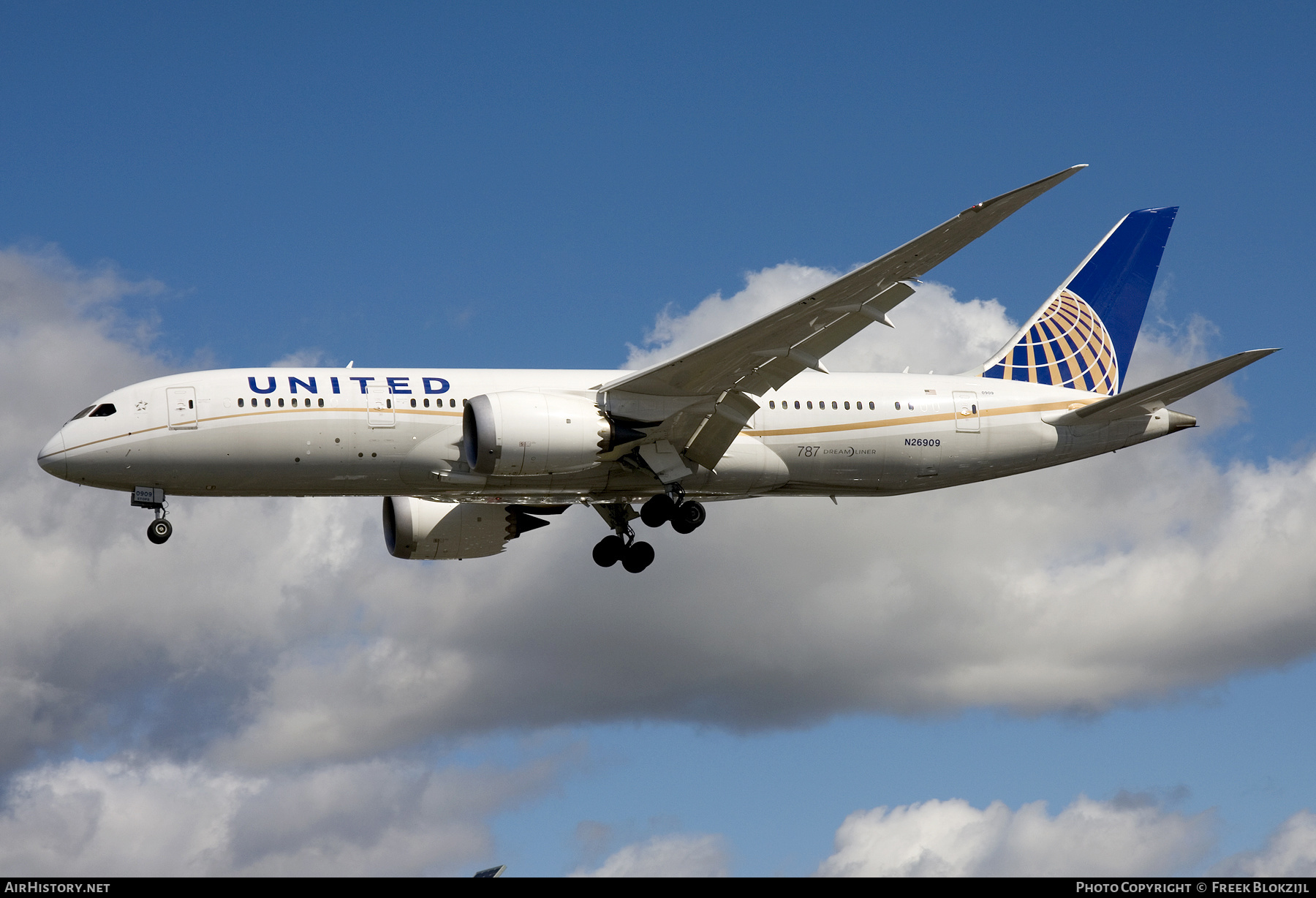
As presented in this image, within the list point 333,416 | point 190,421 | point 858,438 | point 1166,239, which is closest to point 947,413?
point 858,438

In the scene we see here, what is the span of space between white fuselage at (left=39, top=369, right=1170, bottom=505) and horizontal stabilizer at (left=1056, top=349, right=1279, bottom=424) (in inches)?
16.3

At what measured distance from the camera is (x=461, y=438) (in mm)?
33750

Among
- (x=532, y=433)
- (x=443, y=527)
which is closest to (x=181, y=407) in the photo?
(x=532, y=433)

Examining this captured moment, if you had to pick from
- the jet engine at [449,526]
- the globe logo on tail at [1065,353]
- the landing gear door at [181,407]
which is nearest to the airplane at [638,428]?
the landing gear door at [181,407]

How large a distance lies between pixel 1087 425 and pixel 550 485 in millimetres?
14512

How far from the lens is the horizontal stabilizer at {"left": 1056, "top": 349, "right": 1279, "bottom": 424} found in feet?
108

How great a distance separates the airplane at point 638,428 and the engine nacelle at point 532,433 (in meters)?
0.04

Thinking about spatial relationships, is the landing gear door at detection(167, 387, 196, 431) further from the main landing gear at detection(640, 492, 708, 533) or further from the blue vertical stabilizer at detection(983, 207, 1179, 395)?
the blue vertical stabilizer at detection(983, 207, 1179, 395)

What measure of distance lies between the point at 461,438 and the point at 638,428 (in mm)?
4170

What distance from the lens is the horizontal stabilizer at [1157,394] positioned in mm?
33062

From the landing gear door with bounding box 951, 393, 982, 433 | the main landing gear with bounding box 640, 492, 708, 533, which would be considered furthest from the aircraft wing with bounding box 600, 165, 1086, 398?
the landing gear door with bounding box 951, 393, 982, 433

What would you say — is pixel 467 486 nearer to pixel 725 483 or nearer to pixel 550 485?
pixel 550 485

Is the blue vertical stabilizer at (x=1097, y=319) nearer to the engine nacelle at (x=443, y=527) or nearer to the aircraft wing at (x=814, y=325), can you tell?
the aircraft wing at (x=814, y=325)

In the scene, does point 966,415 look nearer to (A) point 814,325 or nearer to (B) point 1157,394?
(B) point 1157,394
